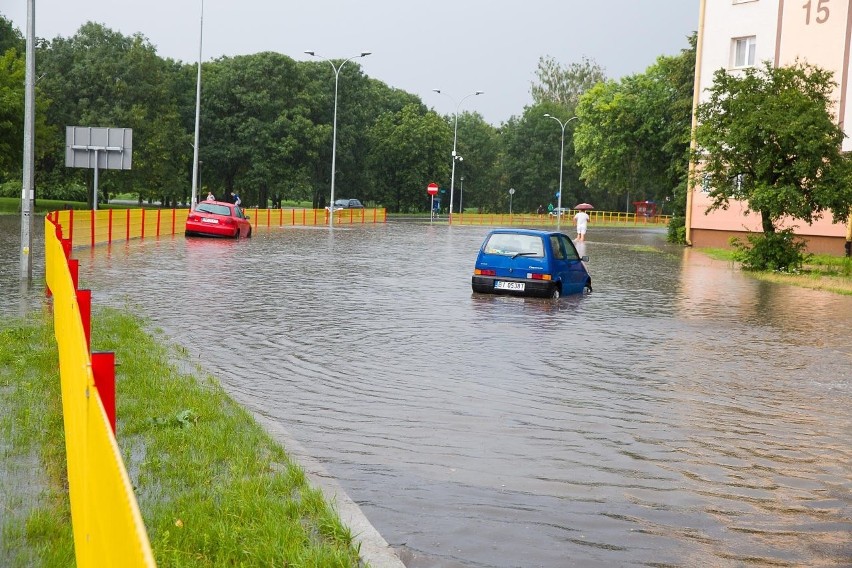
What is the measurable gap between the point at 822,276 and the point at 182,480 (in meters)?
27.0

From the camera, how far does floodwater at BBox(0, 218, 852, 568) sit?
18.9ft

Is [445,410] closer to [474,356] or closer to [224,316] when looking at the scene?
[474,356]

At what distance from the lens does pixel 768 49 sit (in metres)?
46.2

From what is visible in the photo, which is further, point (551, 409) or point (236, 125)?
point (236, 125)

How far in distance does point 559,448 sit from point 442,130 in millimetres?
95567

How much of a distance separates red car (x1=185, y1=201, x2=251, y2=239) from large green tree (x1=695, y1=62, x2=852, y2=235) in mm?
16418

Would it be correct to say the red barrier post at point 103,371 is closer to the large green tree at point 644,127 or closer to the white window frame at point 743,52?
the white window frame at point 743,52

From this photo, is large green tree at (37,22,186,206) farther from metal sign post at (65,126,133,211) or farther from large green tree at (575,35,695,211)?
metal sign post at (65,126,133,211)

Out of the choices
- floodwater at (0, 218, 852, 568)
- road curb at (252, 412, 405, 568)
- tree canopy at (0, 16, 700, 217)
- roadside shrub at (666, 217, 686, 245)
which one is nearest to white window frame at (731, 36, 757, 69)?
tree canopy at (0, 16, 700, 217)

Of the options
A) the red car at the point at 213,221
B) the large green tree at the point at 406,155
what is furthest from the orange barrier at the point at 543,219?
the red car at the point at 213,221

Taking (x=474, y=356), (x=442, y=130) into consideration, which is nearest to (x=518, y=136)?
(x=442, y=130)

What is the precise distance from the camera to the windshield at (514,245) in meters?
20.4

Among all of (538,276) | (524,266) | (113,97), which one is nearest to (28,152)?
(524,266)

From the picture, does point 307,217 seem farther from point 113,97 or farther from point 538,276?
point 538,276
